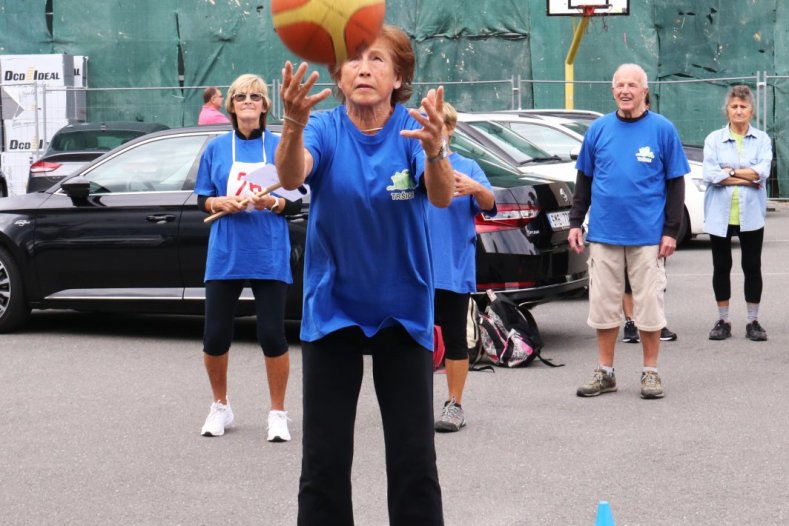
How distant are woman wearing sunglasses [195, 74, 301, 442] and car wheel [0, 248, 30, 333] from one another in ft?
12.7

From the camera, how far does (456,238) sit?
7.32m

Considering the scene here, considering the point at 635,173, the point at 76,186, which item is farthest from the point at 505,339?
the point at 76,186

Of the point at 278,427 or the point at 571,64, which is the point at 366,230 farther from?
the point at 571,64

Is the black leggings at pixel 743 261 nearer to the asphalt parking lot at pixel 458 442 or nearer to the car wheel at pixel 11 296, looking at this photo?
the asphalt parking lot at pixel 458 442

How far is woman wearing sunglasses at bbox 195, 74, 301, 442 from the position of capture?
6902 millimetres

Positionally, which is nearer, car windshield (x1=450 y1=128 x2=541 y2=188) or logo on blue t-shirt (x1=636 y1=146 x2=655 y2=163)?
logo on blue t-shirt (x1=636 y1=146 x2=655 y2=163)

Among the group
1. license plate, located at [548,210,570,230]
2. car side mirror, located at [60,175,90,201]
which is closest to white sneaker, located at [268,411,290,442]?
license plate, located at [548,210,570,230]

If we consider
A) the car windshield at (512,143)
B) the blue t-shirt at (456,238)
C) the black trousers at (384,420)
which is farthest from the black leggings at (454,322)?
the car windshield at (512,143)

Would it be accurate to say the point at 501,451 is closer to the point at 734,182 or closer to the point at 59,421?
the point at 59,421

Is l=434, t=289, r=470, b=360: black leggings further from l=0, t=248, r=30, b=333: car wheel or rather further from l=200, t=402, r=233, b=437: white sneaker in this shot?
l=0, t=248, r=30, b=333: car wheel

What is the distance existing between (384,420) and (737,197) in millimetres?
6667

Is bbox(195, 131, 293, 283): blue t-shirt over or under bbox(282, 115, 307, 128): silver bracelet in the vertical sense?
under

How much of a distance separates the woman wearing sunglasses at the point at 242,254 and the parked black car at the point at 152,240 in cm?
233

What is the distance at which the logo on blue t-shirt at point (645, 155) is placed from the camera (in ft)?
25.8
